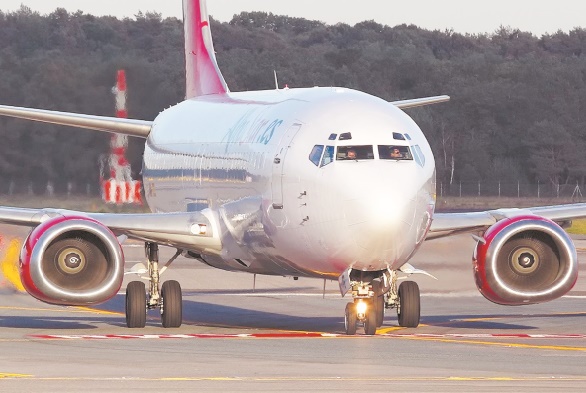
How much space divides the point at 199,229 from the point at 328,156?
13.9 feet

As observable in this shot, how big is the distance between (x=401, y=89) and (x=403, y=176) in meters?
60.4

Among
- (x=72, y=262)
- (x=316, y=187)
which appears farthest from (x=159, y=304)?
(x=316, y=187)

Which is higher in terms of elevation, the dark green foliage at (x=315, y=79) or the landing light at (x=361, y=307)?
the dark green foliage at (x=315, y=79)

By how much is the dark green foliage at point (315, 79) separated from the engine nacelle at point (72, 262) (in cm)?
2473

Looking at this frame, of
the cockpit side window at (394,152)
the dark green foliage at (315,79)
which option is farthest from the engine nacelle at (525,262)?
the dark green foliage at (315,79)

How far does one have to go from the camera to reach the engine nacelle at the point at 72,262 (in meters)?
22.4

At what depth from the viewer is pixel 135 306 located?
24.4 metres

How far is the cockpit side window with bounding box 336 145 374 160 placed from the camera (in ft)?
68.9

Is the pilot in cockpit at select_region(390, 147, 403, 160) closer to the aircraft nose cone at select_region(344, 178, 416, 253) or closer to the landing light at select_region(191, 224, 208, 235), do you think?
the aircraft nose cone at select_region(344, 178, 416, 253)

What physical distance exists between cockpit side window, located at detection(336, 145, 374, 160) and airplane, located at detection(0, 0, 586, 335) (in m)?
0.02

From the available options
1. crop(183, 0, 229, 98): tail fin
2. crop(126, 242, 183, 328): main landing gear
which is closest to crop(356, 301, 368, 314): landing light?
crop(126, 242, 183, 328): main landing gear

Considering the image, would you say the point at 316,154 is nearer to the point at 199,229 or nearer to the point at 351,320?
the point at 351,320

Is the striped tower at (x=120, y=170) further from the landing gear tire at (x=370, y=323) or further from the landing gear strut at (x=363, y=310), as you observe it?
the landing gear tire at (x=370, y=323)

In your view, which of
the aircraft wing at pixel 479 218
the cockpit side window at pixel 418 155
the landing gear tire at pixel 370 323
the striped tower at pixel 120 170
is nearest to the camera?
the cockpit side window at pixel 418 155
